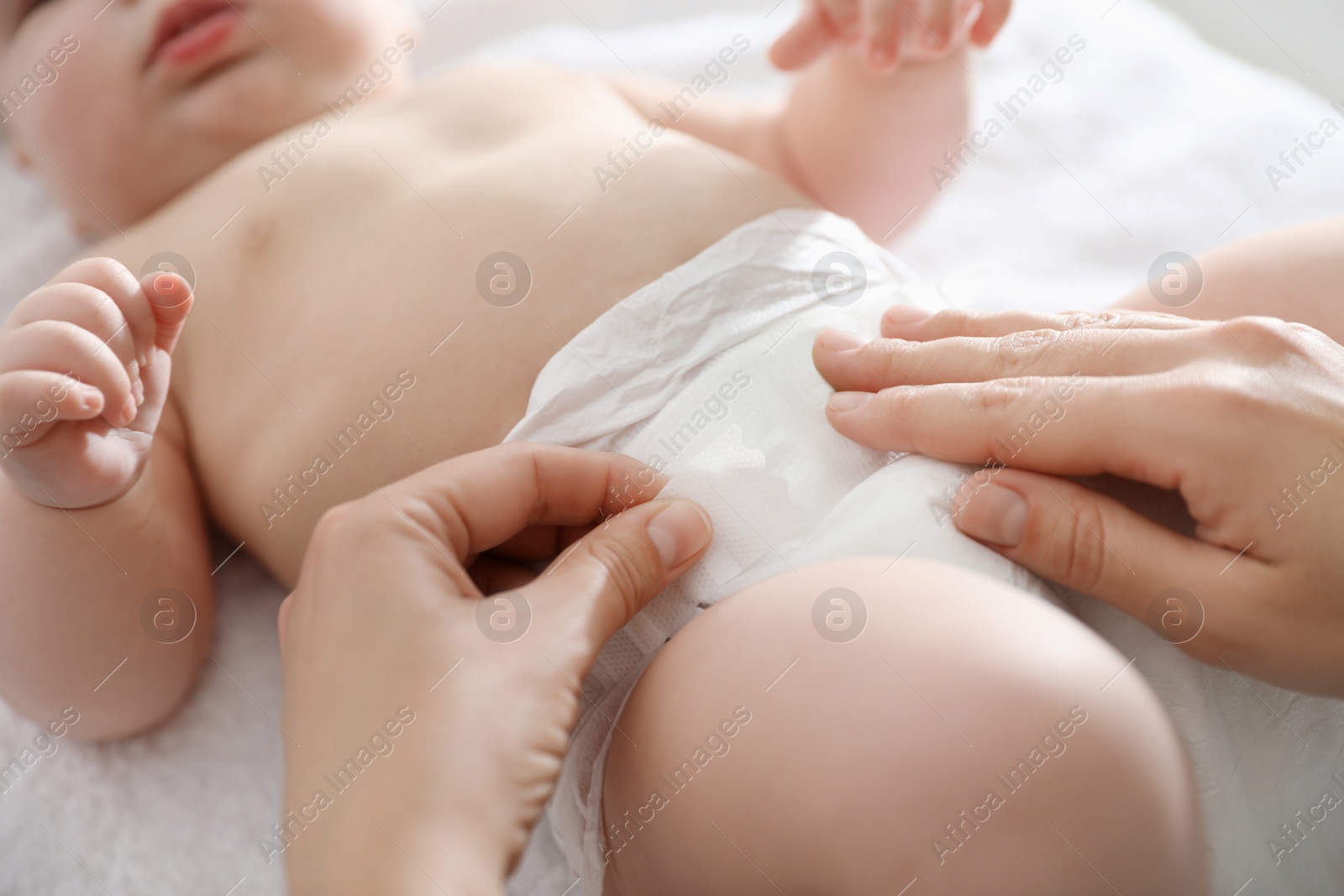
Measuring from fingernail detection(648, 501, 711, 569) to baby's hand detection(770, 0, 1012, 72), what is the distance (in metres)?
0.59

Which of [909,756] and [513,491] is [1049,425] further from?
[513,491]

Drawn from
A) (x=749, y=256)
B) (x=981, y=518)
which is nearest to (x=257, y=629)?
(x=749, y=256)

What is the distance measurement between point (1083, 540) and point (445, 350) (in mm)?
599

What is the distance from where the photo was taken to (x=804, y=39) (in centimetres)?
100

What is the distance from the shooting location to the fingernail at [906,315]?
83 cm

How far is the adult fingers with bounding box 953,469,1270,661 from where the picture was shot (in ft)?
2.01

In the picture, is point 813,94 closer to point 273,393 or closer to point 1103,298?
point 1103,298

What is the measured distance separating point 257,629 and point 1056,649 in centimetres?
84

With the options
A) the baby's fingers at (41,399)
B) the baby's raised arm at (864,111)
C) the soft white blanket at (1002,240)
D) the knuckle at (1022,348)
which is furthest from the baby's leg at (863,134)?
the baby's fingers at (41,399)

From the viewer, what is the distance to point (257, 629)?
1001mm

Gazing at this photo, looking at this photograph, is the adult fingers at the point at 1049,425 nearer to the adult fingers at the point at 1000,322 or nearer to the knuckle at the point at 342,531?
the adult fingers at the point at 1000,322

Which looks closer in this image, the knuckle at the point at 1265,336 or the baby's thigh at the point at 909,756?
the baby's thigh at the point at 909,756

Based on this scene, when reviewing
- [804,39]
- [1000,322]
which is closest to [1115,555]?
[1000,322]

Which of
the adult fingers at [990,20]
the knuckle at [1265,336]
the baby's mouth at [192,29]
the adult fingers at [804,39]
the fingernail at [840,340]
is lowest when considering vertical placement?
the fingernail at [840,340]
